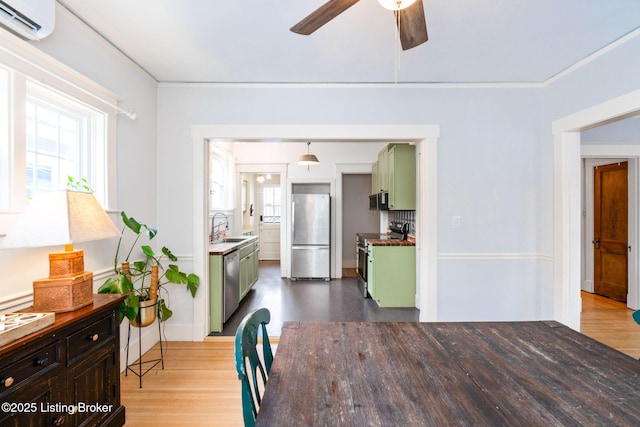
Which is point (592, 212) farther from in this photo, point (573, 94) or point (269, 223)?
point (269, 223)

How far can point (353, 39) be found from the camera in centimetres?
225

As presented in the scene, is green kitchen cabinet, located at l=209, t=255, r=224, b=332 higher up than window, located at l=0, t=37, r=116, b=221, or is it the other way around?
window, located at l=0, t=37, r=116, b=221

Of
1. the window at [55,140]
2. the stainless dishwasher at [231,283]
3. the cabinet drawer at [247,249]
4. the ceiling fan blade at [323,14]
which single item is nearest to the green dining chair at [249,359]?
the ceiling fan blade at [323,14]

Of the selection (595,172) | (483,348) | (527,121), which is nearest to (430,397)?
(483,348)

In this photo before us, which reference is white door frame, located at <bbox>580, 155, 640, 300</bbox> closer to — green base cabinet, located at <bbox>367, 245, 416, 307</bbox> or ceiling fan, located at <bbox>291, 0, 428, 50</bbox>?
green base cabinet, located at <bbox>367, 245, 416, 307</bbox>

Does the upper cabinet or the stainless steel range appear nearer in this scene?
the upper cabinet

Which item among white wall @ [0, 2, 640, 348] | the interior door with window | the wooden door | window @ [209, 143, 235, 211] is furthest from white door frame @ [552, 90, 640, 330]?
the interior door with window

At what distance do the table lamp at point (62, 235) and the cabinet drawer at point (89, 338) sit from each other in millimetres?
133

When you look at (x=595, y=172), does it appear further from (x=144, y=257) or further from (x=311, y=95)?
(x=144, y=257)

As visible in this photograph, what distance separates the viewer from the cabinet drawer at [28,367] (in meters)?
1.16

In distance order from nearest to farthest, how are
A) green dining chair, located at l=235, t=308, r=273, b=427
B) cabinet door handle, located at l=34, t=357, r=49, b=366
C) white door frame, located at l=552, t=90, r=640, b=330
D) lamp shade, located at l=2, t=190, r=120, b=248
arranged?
green dining chair, located at l=235, t=308, r=273, b=427, cabinet door handle, located at l=34, t=357, r=49, b=366, lamp shade, located at l=2, t=190, r=120, b=248, white door frame, located at l=552, t=90, r=640, b=330

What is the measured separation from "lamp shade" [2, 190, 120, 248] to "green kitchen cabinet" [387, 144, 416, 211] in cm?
340

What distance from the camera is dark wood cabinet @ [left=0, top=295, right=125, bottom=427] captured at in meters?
1.19

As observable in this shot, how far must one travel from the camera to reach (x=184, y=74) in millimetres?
2832
